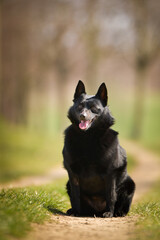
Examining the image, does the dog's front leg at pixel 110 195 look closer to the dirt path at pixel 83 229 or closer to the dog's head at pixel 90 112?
the dirt path at pixel 83 229

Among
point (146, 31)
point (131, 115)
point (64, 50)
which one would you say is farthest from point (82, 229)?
point (131, 115)

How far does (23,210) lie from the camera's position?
463 cm

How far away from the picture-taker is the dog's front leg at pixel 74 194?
546 cm

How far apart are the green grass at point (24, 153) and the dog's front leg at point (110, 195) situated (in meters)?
6.92

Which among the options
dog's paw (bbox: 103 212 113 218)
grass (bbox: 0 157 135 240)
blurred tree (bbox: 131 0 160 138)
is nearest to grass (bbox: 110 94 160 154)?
blurred tree (bbox: 131 0 160 138)

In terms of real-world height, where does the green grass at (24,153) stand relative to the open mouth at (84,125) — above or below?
above

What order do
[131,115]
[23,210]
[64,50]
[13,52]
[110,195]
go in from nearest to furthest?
[23,210]
[110,195]
[13,52]
[64,50]
[131,115]

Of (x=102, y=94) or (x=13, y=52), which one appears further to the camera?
(x=13, y=52)

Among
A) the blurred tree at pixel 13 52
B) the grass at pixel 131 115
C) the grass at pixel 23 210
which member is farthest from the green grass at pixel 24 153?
the grass at pixel 131 115

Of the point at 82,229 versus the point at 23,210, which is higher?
the point at 23,210

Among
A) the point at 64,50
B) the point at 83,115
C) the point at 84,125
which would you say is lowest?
the point at 84,125

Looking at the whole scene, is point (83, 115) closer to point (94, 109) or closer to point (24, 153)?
point (94, 109)

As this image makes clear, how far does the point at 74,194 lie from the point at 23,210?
1094mm

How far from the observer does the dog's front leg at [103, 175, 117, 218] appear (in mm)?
5391
